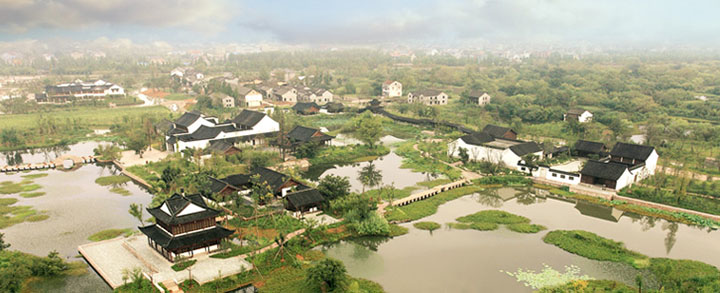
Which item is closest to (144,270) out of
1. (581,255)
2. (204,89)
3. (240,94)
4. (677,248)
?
(581,255)

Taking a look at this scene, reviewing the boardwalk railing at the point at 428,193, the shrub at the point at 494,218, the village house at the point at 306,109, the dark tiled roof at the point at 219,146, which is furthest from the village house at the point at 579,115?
the dark tiled roof at the point at 219,146

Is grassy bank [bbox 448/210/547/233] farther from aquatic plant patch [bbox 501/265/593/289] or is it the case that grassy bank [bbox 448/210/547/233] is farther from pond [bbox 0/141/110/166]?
pond [bbox 0/141/110/166]

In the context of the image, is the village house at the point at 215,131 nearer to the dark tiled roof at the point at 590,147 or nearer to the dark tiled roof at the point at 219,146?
the dark tiled roof at the point at 219,146

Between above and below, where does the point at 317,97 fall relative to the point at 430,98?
below

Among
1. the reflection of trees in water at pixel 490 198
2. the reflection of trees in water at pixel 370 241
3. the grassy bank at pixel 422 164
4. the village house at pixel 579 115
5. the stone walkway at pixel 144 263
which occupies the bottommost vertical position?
the reflection of trees in water at pixel 370 241

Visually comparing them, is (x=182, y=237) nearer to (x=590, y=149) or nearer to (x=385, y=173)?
(x=385, y=173)

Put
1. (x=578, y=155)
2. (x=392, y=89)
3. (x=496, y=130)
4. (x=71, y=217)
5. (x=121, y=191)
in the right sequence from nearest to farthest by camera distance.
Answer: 1. (x=71, y=217)
2. (x=121, y=191)
3. (x=578, y=155)
4. (x=496, y=130)
5. (x=392, y=89)

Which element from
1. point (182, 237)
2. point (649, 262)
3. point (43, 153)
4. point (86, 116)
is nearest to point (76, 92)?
point (86, 116)
